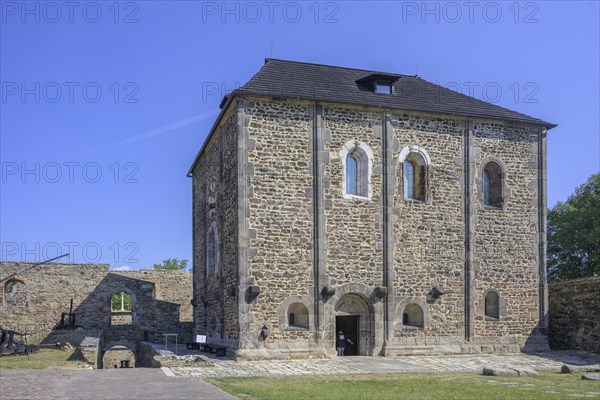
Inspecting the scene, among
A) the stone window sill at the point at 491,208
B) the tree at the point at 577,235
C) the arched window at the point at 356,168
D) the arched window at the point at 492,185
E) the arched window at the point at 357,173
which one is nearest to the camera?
the arched window at the point at 356,168

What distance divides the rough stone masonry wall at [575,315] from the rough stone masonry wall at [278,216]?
9.72 m

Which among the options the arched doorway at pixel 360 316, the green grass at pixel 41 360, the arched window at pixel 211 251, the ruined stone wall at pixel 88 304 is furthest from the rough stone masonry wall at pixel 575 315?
the ruined stone wall at pixel 88 304

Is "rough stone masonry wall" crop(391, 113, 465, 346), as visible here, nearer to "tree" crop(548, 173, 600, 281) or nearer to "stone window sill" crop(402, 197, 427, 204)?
"stone window sill" crop(402, 197, 427, 204)

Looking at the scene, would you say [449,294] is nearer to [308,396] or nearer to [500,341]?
[500,341]

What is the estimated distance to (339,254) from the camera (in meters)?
20.7

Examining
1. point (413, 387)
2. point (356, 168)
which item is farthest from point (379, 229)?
point (413, 387)

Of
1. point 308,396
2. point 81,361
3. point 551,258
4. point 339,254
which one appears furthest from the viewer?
point 551,258

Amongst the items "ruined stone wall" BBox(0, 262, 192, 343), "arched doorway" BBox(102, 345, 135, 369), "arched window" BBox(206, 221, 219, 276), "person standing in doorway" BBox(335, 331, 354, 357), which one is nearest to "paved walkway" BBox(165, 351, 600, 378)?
"person standing in doorway" BBox(335, 331, 354, 357)

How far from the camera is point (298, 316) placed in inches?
800

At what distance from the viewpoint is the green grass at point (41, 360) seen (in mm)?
19906

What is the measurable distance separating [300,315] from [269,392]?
764cm

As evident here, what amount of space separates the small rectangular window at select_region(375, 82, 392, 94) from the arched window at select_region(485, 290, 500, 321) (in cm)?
772

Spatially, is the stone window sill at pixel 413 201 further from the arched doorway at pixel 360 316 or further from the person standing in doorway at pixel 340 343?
the person standing in doorway at pixel 340 343

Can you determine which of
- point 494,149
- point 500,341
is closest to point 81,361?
point 500,341
